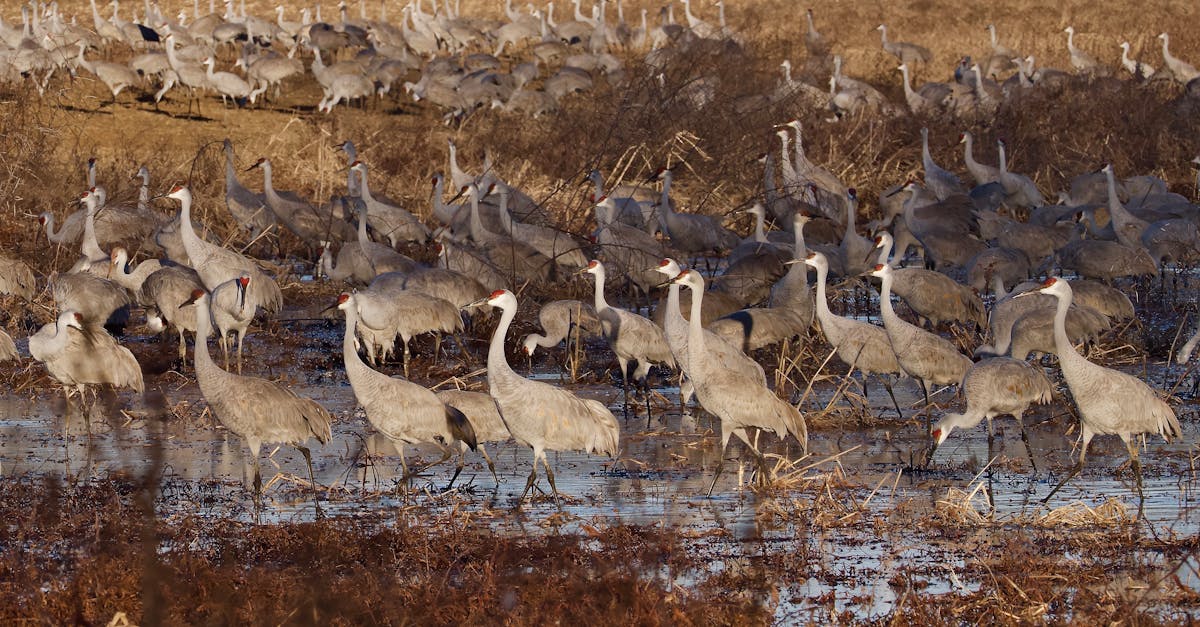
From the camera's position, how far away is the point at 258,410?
27.8 ft

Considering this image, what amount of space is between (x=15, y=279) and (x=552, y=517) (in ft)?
24.3

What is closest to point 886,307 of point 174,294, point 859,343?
point 859,343

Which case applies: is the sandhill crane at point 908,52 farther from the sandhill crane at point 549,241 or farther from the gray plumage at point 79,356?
the gray plumage at point 79,356

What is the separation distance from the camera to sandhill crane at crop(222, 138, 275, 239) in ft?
54.6

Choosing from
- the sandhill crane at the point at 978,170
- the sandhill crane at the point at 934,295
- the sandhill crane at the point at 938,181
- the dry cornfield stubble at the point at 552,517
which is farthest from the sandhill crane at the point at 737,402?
the sandhill crane at the point at 978,170

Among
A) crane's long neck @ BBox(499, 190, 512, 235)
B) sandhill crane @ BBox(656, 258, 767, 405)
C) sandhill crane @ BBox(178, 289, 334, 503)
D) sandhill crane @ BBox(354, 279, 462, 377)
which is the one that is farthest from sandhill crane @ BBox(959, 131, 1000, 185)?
sandhill crane @ BBox(178, 289, 334, 503)

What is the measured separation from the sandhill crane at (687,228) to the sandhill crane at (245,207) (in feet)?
12.9

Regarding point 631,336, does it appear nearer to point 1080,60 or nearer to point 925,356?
point 925,356

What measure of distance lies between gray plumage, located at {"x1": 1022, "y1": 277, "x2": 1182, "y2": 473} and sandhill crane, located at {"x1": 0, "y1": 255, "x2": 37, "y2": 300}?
867cm

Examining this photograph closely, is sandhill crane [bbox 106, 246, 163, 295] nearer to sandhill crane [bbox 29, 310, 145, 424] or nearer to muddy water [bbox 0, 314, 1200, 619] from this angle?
muddy water [bbox 0, 314, 1200, 619]

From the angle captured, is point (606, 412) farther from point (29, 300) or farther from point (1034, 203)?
point (1034, 203)

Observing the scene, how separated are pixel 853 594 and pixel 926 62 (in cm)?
2637

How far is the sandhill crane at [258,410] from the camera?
8484 mm

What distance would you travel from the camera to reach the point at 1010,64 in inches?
1219
